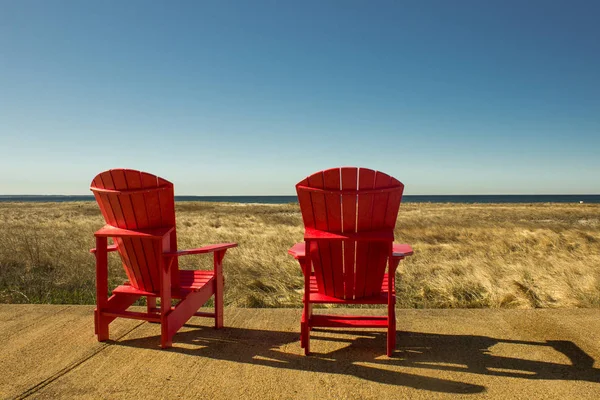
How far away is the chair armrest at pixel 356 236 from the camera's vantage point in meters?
2.73

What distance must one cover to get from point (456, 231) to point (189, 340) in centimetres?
1149

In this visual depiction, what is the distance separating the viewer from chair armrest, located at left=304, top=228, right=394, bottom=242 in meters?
2.73

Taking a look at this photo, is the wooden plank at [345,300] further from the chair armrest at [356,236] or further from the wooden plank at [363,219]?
the chair armrest at [356,236]

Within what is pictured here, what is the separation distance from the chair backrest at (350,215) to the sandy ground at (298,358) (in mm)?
585

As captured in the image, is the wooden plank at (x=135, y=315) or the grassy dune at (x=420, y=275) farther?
the grassy dune at (x=420, y=275)

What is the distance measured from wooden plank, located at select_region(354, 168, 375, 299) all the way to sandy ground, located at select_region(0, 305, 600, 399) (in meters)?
0.54

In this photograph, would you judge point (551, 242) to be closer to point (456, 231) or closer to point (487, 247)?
point (487, 247)

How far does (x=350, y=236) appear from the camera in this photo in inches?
110

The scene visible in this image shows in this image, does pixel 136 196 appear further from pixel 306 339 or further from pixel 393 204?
pixel 393 204

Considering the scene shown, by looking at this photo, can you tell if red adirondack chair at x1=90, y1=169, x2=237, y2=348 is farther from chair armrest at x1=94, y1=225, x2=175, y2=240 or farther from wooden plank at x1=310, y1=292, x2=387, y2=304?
wooden plank at x1=310, y1=292, x2=387, y2=304

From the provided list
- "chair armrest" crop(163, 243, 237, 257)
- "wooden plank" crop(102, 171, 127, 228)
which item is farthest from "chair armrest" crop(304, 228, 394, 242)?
"wooden plank" crop(102, 171, 127, 228)

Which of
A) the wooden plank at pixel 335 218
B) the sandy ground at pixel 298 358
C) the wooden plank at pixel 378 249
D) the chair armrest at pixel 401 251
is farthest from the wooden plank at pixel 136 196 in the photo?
the chair armrest at pixel 401 251

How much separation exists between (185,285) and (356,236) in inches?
59.9

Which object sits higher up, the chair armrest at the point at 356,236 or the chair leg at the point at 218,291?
the chair armrest at the point at 356,236
